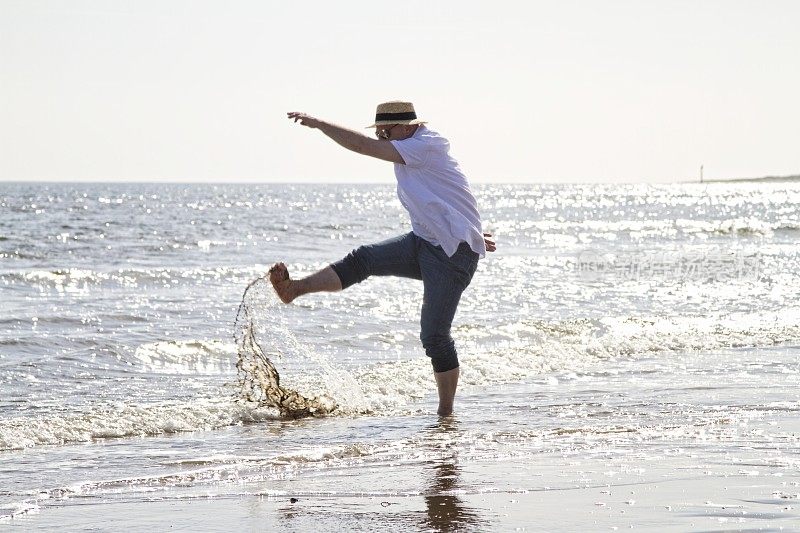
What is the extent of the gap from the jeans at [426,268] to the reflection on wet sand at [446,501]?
2.82 feet

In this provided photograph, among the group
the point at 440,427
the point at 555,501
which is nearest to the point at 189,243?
the point at 440,427

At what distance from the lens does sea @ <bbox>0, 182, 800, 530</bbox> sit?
481cm

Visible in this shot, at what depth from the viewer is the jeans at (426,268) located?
616 centimetres

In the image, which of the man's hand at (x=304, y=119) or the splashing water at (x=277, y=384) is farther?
the splashing water at (x=277, y=384)

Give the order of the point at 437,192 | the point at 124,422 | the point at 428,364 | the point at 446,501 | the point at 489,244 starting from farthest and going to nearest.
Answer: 1. the point at 428,364
2. the point at 124,422
3. the point at 489,244
4. the point at 437,192
5. the point at 446,501

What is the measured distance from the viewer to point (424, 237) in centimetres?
620

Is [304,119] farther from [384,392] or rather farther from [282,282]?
[384,392]

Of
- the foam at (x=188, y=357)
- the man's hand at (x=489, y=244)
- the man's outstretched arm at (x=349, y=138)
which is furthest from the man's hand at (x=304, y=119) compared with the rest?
the foam at (x=188, y=357)

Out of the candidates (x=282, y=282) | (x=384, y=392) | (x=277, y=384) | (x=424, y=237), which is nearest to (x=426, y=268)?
(x=424, y=237)

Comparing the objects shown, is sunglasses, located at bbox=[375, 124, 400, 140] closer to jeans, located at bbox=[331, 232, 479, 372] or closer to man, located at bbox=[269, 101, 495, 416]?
man, located at bbox=[269, 101, 495, 416]

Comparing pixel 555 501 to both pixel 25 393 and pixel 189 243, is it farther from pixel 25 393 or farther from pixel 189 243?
pixel 189 243

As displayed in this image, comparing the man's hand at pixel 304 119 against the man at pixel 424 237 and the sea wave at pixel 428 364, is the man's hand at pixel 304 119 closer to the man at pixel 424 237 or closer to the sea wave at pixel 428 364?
the man at pixel 424 237

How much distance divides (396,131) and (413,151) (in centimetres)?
23

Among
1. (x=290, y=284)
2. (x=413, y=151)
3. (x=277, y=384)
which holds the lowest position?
(x=277, y=384)
